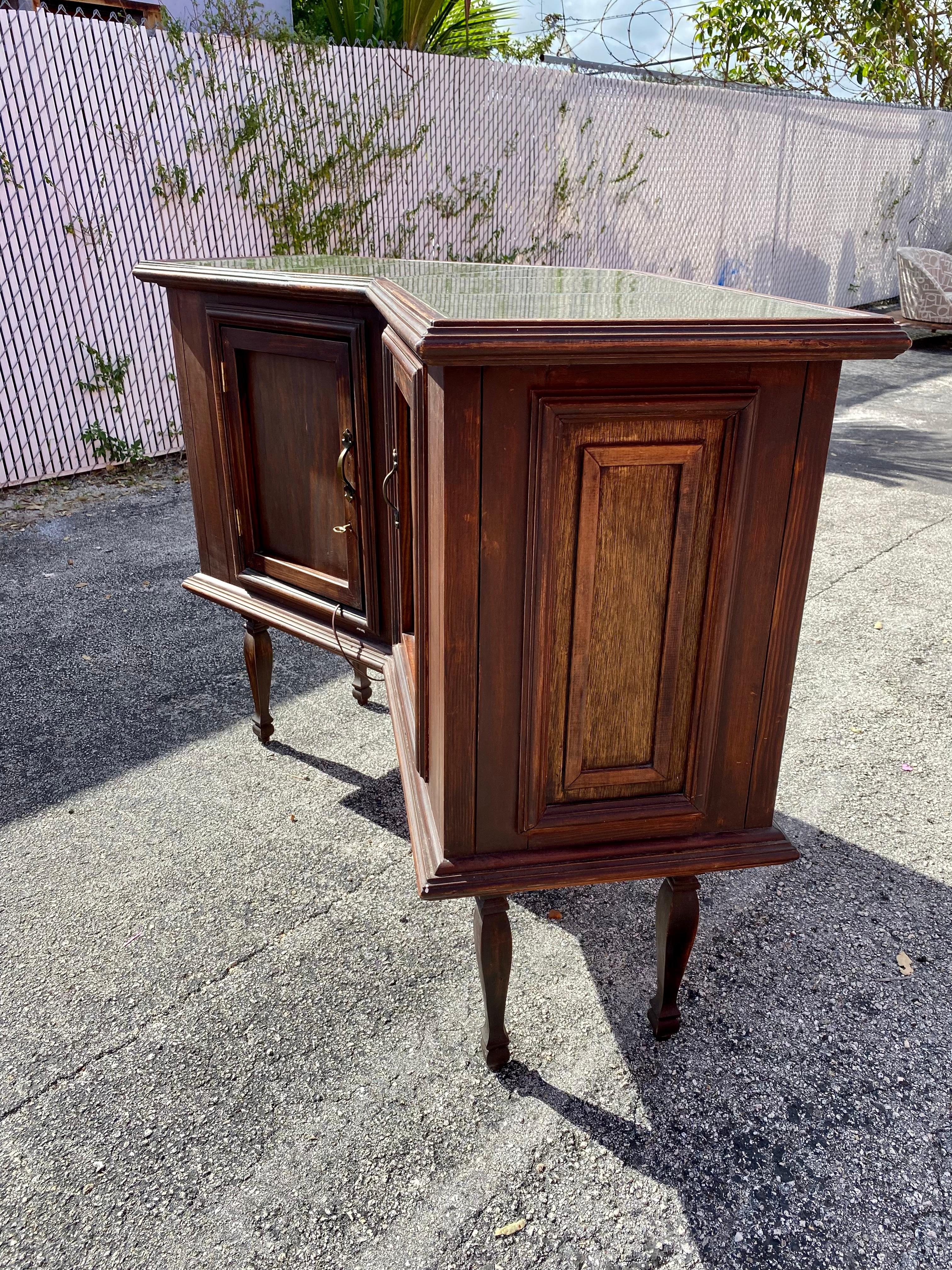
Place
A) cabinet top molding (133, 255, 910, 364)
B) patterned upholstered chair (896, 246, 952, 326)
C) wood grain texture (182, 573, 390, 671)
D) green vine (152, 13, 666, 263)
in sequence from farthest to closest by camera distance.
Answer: patterned upholstered chair (896, 246, 952, 326) → green vine (152, 13, 666, 263) → wood grain texture (182, 573, 390, 671) → cabinet top molding (133, 255, 910, 364)

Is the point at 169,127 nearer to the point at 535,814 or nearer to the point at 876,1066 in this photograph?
the point at 535,814

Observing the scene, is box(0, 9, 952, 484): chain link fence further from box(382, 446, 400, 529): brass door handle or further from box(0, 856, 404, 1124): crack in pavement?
box(0, 856, 404, 1124): crack in pavement

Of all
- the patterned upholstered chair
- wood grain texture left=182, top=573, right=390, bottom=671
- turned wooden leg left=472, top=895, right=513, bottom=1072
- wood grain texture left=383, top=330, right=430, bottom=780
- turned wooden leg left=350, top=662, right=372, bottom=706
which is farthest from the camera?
the patterned upholstered chair

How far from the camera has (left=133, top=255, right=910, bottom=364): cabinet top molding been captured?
1.25 meters

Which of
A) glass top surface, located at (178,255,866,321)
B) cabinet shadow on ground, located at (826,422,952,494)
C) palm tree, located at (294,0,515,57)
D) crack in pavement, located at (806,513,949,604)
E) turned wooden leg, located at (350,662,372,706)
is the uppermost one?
palm tree, located at (294,0,515,57)

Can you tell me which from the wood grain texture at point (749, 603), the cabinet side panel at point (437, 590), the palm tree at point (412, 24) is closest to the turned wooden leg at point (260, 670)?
the cabinet side panel at point (437, 590)

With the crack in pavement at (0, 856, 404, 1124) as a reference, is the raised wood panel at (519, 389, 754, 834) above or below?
above

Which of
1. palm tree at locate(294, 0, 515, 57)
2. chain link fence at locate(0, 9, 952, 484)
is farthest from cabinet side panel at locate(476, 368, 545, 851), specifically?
palm tree at locate(294, 0, 515, 57)

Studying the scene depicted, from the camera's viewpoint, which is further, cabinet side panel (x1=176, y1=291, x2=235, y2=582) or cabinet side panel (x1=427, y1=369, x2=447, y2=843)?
cabinet side panel (x1=176, y1=291, x2=235, y2=582)

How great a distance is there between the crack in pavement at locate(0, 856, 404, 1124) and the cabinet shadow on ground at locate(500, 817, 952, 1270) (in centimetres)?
45

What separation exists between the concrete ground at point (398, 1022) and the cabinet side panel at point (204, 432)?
0.67 metres

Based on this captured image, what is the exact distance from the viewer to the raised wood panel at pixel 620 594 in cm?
138

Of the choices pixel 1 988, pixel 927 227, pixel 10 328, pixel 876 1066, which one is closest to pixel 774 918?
pixel 876 1066

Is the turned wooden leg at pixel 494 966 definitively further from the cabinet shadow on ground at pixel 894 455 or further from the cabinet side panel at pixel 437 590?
the cabinet shadow on ground at pixel 894 455
